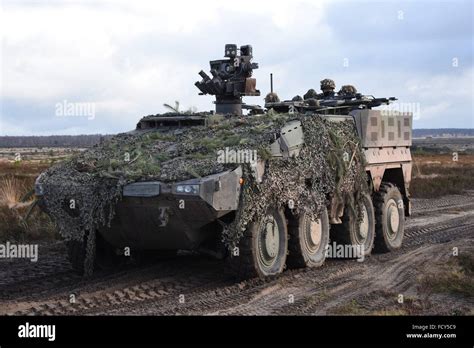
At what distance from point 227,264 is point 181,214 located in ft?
3.61

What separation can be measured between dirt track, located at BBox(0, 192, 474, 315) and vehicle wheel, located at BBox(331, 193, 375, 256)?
0.33 meters

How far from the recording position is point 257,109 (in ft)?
39.6

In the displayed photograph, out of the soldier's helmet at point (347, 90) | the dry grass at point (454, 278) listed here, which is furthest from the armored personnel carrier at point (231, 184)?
the dry grass at point (454, 278)

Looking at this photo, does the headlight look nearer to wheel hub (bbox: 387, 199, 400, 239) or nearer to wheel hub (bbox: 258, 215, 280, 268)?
wheel hub (bbox: 258, 215, 280, 268)

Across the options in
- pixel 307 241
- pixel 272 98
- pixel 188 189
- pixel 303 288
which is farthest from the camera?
pixel 272 98

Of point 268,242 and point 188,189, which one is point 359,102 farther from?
point 188,189

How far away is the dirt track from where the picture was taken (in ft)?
25.9

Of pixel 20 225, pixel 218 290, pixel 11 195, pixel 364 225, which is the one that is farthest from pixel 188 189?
pixel 11 195

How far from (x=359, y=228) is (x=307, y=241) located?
171 cm

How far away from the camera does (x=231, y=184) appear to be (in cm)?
851

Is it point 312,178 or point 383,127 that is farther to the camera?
point 383,127
